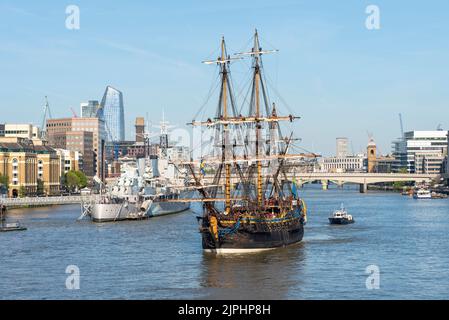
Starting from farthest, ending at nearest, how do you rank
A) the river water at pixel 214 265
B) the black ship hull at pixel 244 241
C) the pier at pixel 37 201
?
the pier at pixel 37 201
the black ship hull at pixel 244 241
the river water at pixel 214 265

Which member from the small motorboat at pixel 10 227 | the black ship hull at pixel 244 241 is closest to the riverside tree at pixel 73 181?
the small motorboat at pixel 10 227

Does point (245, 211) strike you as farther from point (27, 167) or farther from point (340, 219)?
point (27, 167)

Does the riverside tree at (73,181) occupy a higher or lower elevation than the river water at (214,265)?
higher

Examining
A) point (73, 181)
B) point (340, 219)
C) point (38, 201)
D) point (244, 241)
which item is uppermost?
point (73, 181)

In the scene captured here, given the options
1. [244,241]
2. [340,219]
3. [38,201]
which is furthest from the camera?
[38,201]

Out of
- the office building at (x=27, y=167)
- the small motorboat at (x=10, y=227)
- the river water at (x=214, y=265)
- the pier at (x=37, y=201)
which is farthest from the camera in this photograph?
the office building at (x=27, y=167)

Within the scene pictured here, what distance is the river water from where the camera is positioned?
45.3 metres

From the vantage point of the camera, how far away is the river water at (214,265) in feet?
149

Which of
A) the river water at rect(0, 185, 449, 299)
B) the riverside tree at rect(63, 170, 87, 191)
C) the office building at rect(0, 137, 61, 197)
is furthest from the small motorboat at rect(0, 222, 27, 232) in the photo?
the riverside tree at rect(63, 170, 87, 191)

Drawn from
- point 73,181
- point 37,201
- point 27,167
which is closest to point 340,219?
point 37,201

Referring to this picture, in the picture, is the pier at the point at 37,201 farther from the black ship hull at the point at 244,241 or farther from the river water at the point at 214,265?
the black ship hull at the point at 244,241

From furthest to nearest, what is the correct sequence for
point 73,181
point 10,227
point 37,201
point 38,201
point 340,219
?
point 73,181 < point 38,201 < point 37,201 < point 340,219 < point 10,227

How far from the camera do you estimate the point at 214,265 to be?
56812 millimetres

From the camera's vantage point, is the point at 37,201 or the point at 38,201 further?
the point at 38,201
